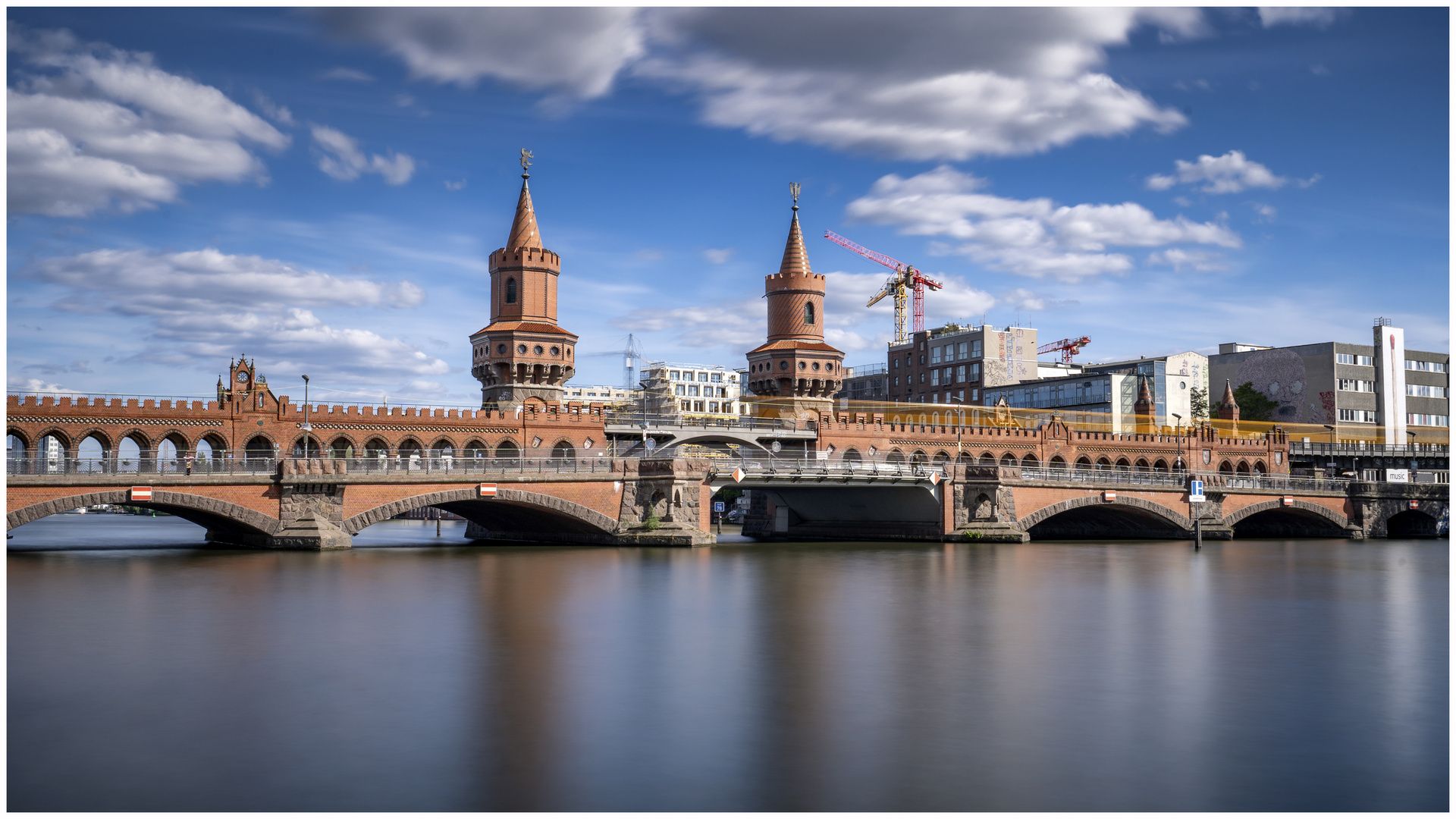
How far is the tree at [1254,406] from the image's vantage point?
131500mm

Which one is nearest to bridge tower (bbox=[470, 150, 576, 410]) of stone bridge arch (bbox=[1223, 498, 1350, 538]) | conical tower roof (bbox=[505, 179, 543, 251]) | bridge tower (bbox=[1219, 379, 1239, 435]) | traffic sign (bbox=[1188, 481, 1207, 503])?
conical tower roof (bbox=[505, 179, 543, 251])

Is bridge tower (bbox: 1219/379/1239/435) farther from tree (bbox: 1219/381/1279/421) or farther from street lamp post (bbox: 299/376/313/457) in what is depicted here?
street lamp post (bbox: 299/376/313/457)

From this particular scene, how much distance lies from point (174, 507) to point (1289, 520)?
79604mm

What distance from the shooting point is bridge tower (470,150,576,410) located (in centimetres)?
8469

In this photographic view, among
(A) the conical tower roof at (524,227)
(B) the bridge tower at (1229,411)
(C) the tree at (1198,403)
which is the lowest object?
(B) the bridge tower at (1229,411)

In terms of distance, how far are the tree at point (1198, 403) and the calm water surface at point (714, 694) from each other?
91.1m

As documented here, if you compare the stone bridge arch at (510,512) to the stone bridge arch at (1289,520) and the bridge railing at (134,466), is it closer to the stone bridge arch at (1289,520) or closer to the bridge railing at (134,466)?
the bridge railing at (134,466)

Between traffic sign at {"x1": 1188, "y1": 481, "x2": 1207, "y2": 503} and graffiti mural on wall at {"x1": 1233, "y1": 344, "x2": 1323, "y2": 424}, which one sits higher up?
graffiti mural on wall at {"x1": 1233, "y1": 344, "x2": 1323, "y2": 424}

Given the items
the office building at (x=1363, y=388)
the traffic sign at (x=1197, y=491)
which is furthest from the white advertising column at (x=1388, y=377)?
the traffic sign at (x=1197, y=491)

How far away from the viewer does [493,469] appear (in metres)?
61.5

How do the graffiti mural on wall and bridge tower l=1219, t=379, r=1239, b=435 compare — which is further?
the graffiti mural on wall

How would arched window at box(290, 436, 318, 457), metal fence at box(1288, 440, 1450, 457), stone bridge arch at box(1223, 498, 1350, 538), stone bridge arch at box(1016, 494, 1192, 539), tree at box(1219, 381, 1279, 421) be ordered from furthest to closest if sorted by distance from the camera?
tree at box(1219, 381, 1279, 421) → metal fence at box(1288, 440, 1450, 457) → stone bridge arch at box(1223, 498, 1350, 538) → stone bridge arch at box(1016, 494, 1192, 539) → arched window at box(290, 436, 318, 457)

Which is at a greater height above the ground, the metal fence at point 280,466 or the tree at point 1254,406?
the tree at point 1254,406

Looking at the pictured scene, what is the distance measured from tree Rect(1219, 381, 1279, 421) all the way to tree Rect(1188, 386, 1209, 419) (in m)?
2.30
